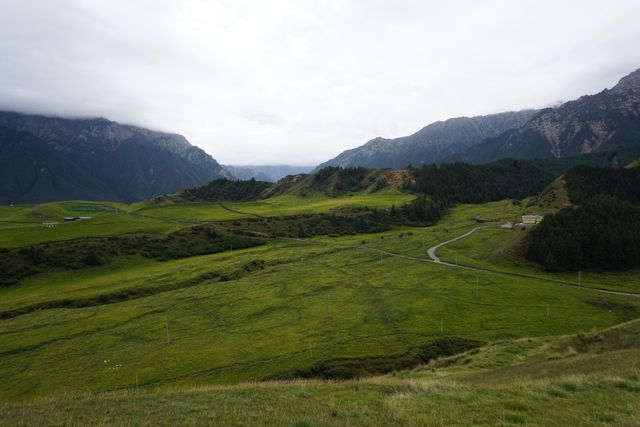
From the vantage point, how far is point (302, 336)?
231 ft

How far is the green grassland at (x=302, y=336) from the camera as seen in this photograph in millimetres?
21250

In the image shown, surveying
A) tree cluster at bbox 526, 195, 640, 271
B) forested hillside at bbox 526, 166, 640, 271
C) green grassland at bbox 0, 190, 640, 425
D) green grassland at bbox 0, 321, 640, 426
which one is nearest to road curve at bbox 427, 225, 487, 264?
green grassland at bbox 0, 190, 640, 425

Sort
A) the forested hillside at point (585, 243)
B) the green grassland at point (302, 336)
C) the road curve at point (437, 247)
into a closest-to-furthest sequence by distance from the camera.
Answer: the green grassland at point (302, 336) → the forested hillside at point (585, 243) → the road curve at point (437, 247)

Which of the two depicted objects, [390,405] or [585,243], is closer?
[390,405]

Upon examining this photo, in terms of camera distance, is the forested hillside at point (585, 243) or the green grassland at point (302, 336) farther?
the forested hillside at point (585, 243)

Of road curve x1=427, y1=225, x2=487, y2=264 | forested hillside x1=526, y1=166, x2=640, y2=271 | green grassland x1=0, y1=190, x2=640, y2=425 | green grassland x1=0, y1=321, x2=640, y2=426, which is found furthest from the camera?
road curve x1=427, y1=225, x2=487, y2=264

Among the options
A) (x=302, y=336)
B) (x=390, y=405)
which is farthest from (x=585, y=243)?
(x=390, y=405)

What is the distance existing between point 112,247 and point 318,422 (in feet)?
487

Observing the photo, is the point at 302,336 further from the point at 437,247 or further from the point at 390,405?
the point at 437,247

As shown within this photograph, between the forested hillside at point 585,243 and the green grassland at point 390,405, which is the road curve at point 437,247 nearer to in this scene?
the forested hillside at point 585,243

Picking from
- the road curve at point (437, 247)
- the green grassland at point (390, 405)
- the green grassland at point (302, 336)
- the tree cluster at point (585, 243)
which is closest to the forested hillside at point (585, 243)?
the tree cluster at point (585, 243)

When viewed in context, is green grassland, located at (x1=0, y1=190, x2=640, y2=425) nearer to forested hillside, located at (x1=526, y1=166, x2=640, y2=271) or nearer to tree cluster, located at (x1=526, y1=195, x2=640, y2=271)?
tree cluster, located at (x1=526, y1=195, x2=640, y2=271)

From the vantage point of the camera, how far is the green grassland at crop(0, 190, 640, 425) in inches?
837

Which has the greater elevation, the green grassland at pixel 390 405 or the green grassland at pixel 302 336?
the green grassland at pixel 390 405
